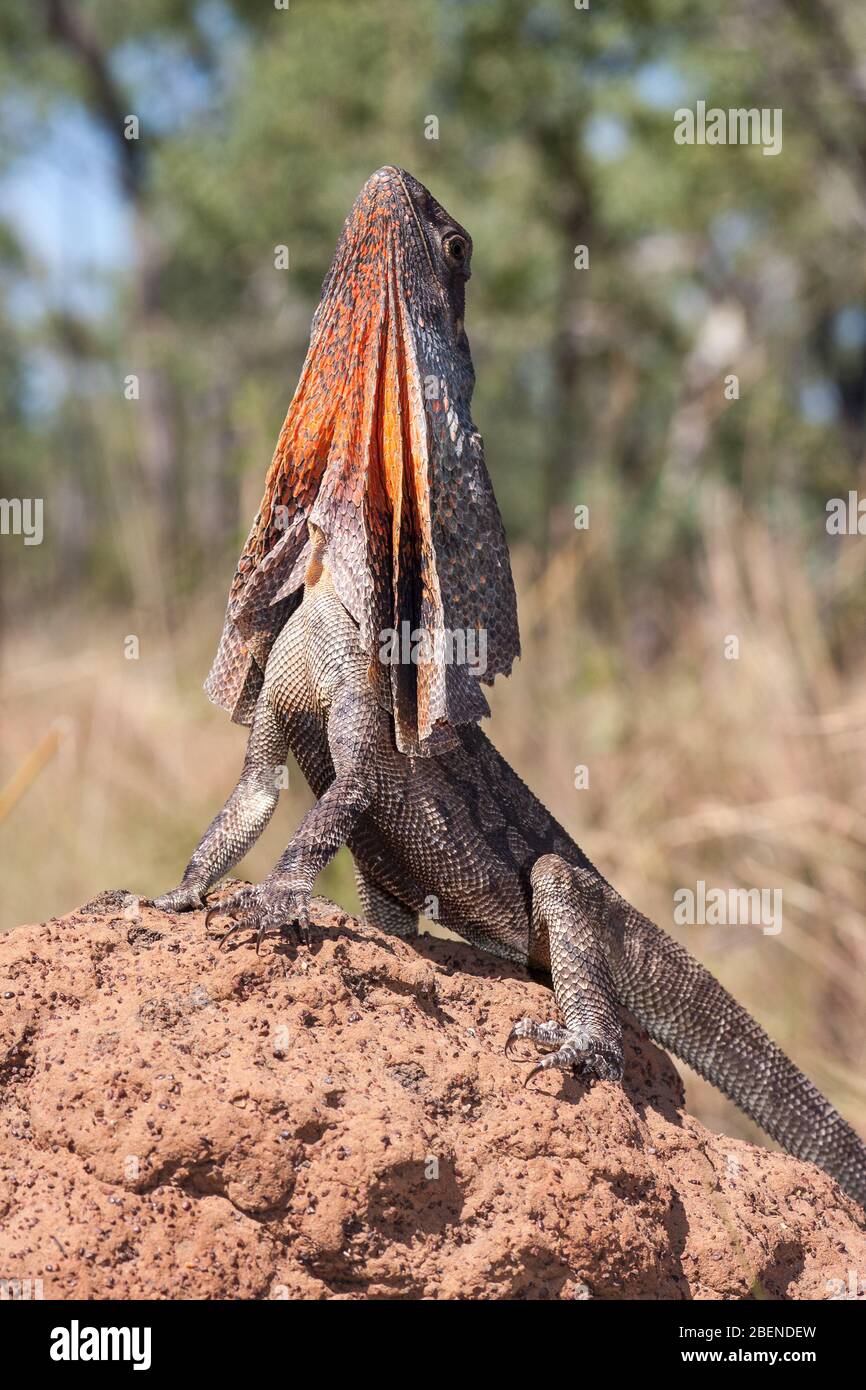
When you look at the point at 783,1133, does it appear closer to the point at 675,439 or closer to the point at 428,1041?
the point at 428,1041

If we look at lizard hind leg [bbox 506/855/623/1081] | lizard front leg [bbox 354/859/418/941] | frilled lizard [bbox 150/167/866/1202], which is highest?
frilled lizard [bbox 150/167/866/1202]

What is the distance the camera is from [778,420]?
51.3 ft

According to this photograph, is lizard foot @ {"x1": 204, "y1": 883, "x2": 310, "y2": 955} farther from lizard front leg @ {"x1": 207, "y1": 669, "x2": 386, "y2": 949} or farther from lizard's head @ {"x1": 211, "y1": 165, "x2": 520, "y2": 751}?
lizard's head @ {"x1": 211, "y1": 165, "x2": 520, "y2": 751}

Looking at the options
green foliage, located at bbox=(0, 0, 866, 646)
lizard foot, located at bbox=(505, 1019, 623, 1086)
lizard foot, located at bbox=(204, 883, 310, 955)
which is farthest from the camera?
green foliage, located at bbox=(0, 0, 866, 646)

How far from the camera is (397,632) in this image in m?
3.44

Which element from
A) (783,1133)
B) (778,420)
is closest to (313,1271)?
(783,1133)

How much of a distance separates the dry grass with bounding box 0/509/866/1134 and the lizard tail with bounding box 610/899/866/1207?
1.54 m

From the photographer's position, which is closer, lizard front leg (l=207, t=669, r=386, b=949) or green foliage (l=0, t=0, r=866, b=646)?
lizard front leg (l=207, t=669, r=386, b=949)

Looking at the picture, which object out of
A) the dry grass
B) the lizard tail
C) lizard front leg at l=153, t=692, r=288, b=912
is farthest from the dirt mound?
the dry grass

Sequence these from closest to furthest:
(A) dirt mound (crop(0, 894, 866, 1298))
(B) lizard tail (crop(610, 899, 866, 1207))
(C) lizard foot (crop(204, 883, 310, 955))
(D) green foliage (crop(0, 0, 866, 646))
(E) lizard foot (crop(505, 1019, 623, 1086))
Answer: (A) dirt mound (crop(0, 894, 866, 1298))
(C) lizard foot (crop(204, 883, 310, 955))
(E) lizard foot (crop(505, 1019, 623, 1086))
(B) lizard tail (crop(610, 899, 866, 1207))
(D) green foliage (crop(0, 0, 866, 646))

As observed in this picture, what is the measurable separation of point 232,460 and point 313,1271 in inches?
246

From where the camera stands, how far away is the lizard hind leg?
10.5ft

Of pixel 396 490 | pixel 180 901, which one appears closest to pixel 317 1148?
pixel 180 901

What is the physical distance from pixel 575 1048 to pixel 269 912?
0.79 meters
